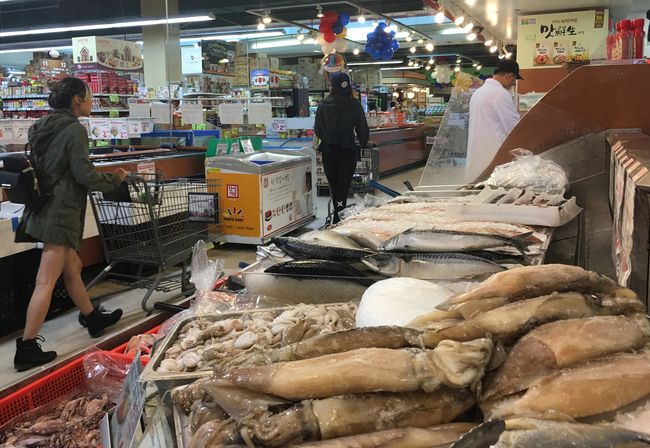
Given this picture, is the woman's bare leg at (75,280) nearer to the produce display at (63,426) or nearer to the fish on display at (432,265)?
the produce display at (63,426)

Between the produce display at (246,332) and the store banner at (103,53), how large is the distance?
10.6m

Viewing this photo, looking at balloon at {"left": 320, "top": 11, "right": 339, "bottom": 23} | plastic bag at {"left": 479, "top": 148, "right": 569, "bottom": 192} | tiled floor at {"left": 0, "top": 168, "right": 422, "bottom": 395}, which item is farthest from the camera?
balloon at {"left": 320, "top": 11, "right": 339, "bottom": 23}

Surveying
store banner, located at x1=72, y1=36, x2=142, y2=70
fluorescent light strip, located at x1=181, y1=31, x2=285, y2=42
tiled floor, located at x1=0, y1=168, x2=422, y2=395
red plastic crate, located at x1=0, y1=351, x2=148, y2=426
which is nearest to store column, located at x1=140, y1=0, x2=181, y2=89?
store banner, located at x1=72, y1=36, x2=142, y2=70

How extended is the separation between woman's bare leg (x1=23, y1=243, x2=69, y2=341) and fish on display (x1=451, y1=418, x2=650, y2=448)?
12.0 feet

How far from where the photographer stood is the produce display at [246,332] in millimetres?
1323

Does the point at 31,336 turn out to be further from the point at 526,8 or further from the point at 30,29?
the point at 30,29

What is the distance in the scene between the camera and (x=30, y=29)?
1414cm

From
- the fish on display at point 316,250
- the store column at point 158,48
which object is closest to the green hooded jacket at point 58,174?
the fish on display at point 316,250

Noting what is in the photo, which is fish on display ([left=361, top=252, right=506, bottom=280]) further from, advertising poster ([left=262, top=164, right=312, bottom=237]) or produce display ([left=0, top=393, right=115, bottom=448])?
advertising poster ([left=262, top=164, right=312, bottom=237])

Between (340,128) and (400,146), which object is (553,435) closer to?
(340,128)

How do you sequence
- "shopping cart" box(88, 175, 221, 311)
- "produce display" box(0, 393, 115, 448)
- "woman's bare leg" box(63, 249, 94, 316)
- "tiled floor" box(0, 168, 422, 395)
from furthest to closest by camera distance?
"shopping cart" box(88, 175, 221, 311), "woman's bare leg" box(63, 249, 94, 316), "tiled floor" box(0, 168, 422, 395), "produce display" box(0, 393, 115, 448)

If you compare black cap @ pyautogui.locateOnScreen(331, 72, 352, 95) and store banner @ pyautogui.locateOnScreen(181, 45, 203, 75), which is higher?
store banner @ pyautogui.locateOnScreen(181, 45, 203, 75)

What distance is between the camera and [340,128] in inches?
286

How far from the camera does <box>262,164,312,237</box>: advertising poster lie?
6.63 metres
